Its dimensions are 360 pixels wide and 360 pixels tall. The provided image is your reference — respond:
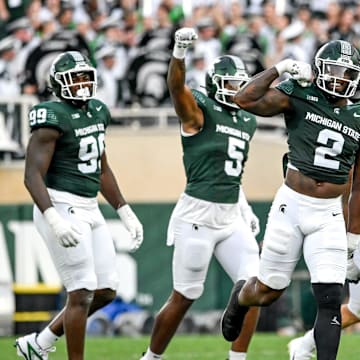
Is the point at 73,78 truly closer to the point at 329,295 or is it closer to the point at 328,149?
the point at 328,149

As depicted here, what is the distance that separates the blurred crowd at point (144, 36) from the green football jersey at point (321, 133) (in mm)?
6893

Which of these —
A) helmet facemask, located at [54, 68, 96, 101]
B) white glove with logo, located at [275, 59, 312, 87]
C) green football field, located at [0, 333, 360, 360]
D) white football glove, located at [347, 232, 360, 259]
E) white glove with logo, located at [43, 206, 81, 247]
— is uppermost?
white glove with logo, located at [275, 59, 312, 87]

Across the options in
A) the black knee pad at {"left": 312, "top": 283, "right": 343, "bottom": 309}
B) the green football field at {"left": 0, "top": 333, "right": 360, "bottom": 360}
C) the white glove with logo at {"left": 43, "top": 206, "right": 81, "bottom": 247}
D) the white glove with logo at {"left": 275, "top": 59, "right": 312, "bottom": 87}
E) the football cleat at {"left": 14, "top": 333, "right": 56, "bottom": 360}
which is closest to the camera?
the black knee pad at {"left": 312, "top": 283, "right": 343, "bottom": 309}

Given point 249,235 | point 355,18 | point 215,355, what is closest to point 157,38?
point 355,18

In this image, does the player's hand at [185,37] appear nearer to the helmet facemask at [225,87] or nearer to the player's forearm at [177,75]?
the player's forearm at [177,75]

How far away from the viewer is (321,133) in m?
7.76

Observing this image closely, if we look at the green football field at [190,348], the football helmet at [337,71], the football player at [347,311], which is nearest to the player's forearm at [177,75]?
the football helmet at [337,71]

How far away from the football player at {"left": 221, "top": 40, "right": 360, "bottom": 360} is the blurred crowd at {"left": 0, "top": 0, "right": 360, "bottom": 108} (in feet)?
22.6

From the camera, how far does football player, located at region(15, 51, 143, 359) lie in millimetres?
8117

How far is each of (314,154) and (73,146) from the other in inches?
60.4

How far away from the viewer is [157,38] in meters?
15.8

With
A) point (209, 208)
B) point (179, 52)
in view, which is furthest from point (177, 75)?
point (209, 208)

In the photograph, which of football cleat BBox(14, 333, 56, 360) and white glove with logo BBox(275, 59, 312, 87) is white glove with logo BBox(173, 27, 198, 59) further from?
football cleat BBox(14, 333, 56, 360)

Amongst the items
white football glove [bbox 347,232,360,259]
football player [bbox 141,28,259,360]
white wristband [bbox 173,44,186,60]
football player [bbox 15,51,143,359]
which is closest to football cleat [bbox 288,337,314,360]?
football player [bbox 141,28,259,360]
